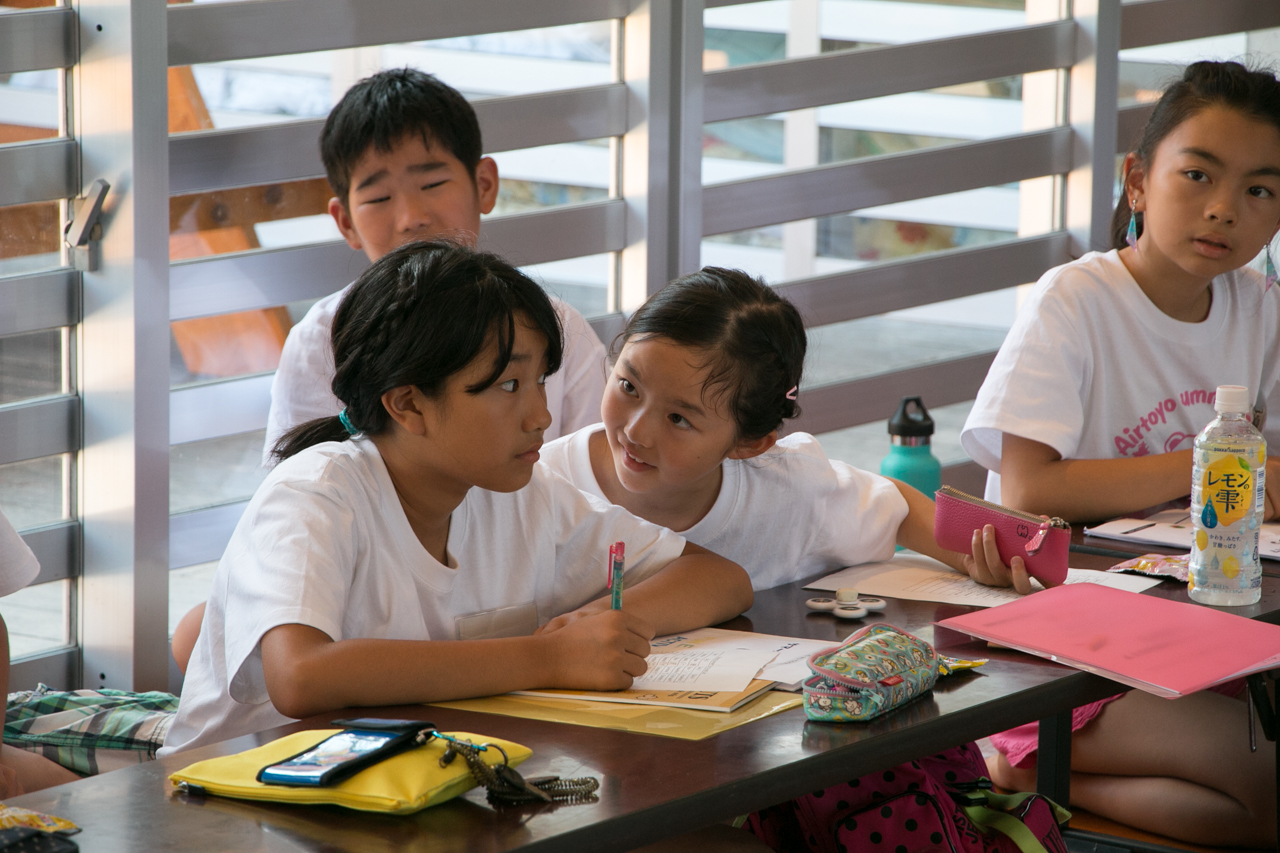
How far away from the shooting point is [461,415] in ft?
5.50

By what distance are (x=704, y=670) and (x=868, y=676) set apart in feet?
0.80

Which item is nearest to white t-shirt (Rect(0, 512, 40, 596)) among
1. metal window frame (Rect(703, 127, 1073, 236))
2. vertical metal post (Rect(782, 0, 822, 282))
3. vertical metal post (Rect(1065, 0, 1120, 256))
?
metal window frame (Rect(703, 127, 1073, 236))

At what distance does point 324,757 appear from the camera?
3.81 feet

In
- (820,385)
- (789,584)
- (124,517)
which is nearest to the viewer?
(789,584)

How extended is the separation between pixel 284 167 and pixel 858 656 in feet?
6.12

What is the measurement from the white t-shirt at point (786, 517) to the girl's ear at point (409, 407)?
15.8 inches

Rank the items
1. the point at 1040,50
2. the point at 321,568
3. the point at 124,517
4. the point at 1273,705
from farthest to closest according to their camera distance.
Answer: the point at 1040,50, the point at 124,517, the point at 1273,705, the point at 321,568

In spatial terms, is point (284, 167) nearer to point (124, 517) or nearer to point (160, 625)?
point (124, 517)

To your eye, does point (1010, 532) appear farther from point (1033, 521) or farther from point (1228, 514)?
point (1228, 514)

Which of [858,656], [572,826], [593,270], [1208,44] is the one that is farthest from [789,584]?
[1208,44]

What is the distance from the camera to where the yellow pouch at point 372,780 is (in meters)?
1.10

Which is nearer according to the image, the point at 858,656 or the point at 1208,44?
the point at 858,656

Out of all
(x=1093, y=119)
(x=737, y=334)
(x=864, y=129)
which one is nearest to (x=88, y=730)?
(x=737, y=334)

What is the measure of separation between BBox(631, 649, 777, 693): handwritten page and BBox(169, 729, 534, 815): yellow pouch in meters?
0.32
